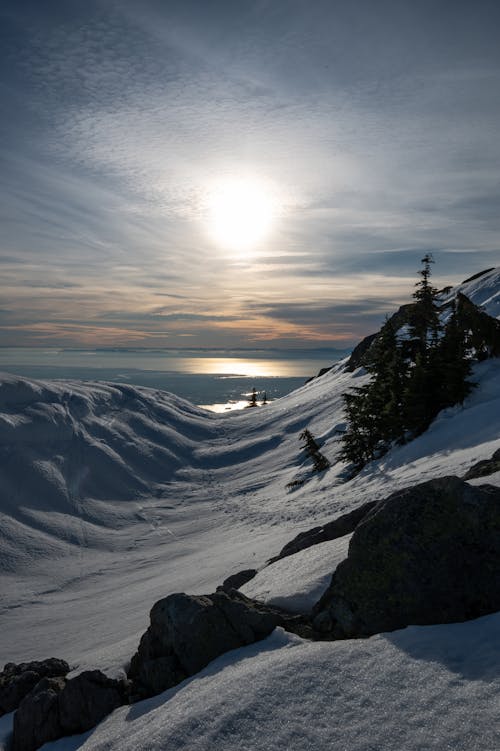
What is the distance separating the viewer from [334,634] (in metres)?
7.36

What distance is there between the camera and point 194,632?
7926 mm

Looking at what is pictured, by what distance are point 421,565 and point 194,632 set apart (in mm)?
4093

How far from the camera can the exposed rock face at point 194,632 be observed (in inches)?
306

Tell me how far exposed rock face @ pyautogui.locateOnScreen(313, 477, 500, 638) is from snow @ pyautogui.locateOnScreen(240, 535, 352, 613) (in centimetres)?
96

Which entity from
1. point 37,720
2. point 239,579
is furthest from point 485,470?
point 37,720

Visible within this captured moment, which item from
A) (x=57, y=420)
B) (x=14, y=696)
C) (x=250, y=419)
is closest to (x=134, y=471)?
(x=57, y=420)

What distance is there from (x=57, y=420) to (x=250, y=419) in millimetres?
26273

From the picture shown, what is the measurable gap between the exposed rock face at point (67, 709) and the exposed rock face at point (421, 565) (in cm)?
397

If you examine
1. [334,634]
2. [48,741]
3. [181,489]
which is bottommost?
[181,489]

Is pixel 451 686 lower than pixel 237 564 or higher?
higher

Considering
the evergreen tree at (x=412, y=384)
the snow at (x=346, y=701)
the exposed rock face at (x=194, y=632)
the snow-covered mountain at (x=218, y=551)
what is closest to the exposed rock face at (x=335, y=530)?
the snow-covered mountain at (x=218, y=551)

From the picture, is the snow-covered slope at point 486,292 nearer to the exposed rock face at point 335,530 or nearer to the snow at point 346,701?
the exposed rock face at point 335,530

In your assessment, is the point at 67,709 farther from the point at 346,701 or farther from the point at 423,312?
the point at 423,312

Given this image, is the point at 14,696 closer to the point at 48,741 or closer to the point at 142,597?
the point at 48,741
